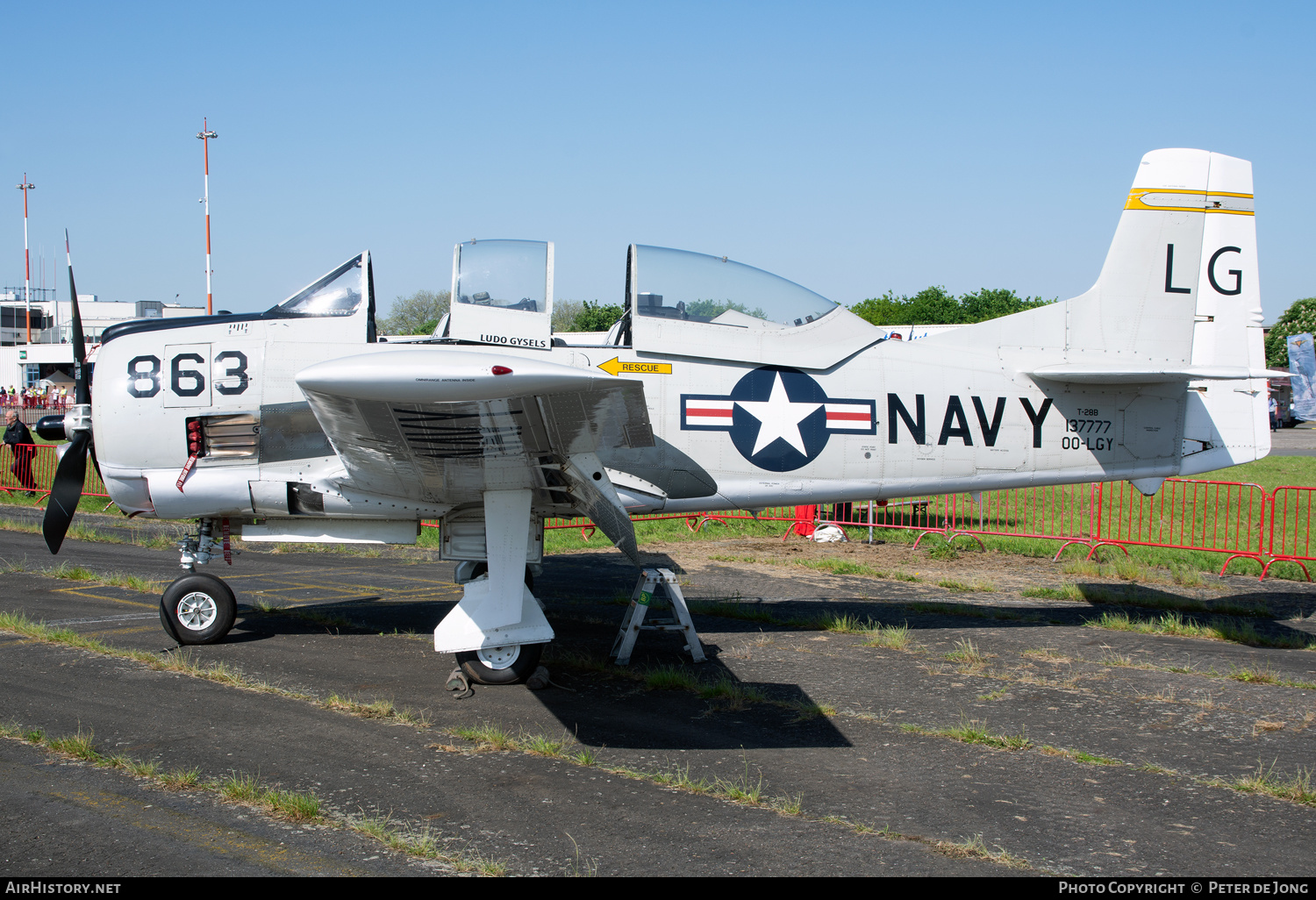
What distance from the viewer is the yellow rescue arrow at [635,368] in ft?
23.1

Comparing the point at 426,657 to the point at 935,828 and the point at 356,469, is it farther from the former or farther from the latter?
the point at 935,828

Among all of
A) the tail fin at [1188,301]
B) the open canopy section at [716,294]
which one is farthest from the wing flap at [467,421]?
the tail fin at [1188,301]

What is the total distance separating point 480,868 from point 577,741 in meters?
1.70

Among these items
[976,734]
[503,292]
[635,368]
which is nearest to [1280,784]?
[976,734]

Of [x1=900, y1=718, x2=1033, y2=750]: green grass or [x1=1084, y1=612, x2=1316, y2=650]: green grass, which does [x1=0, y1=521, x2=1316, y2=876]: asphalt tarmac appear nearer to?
[x1=900, y1=718, x2=1033, y2=750]: green grass

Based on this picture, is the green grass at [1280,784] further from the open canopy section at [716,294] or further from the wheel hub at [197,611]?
the wheel hub at [197,611]

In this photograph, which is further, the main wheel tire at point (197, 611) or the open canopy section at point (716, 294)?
the main wheel tire at point (197, 611)

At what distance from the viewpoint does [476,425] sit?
198 inches

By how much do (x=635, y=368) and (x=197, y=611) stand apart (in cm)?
418

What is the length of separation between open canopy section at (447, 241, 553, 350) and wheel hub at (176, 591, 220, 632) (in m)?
3.08

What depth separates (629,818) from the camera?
422 cm

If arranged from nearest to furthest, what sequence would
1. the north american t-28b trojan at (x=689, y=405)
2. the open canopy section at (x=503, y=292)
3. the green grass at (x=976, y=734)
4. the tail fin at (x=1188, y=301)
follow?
the green grass at (x=976, y=734)
the north american t-28b trojan at (x=689, y=405)
the open canopy section at (x=503, y=292)
the tail fin at (x=1188, y=301)

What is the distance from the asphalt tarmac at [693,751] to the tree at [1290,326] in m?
66.5

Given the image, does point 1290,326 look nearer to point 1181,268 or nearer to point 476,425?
point 1181,268
